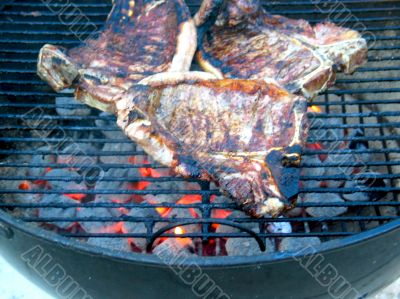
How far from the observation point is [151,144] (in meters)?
2.20

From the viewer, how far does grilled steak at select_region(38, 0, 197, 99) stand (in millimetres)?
2506

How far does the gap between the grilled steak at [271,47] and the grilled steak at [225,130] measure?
0.21 meters

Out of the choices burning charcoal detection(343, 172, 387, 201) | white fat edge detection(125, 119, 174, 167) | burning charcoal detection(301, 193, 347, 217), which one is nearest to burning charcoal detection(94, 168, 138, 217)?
white fat edge detection(125, 119, 174, 167)

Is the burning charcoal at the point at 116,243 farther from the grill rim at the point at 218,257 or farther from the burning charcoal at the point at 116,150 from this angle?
the grill rim at the point at 218,257

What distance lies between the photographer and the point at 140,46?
270 cm

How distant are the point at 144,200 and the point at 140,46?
0.91 meters

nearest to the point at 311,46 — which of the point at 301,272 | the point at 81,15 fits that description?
the point at 301,272

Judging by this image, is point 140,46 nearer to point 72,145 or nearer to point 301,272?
point 72,145

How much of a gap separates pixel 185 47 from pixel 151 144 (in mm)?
728

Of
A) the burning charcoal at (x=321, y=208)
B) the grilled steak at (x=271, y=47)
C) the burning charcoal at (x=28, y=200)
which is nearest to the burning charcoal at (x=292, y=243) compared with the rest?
the burning charcoal at (x=321, y=208)

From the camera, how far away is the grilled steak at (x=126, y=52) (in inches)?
98.7

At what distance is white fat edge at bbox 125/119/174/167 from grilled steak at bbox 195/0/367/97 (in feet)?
2.16

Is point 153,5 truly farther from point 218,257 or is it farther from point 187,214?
point 218,257

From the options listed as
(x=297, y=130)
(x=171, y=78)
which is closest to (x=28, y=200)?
(x=171, y=78)
